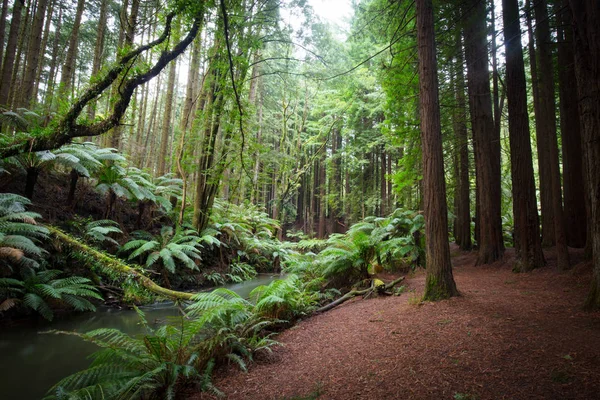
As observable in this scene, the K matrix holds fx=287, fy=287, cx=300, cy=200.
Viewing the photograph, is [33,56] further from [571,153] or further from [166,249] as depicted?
[571,153]

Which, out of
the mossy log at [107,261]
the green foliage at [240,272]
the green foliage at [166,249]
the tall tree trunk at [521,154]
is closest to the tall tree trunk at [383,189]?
the green foliage at [240,272]

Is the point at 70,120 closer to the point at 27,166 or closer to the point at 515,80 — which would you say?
the point at 27,166

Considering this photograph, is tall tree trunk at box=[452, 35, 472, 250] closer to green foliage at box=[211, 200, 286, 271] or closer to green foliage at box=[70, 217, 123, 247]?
green foliage at box=[211, 200, 286, 271]

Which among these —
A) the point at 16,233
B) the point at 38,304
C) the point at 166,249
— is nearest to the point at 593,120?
the point at 166,249

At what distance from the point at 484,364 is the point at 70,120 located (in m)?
7.14

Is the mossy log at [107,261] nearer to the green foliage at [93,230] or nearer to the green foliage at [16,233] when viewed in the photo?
the green foliage at [16,233]

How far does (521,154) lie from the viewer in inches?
240

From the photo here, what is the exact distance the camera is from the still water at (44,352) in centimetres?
343

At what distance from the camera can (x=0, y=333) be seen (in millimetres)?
4688

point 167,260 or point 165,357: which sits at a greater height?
point 167,260

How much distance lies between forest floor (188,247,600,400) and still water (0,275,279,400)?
2227mm

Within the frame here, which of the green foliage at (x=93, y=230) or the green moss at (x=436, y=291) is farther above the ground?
the green foliage at (x=93, y=230)

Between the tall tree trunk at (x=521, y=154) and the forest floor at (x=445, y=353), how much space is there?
134 cm

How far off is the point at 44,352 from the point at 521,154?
30.4ft
